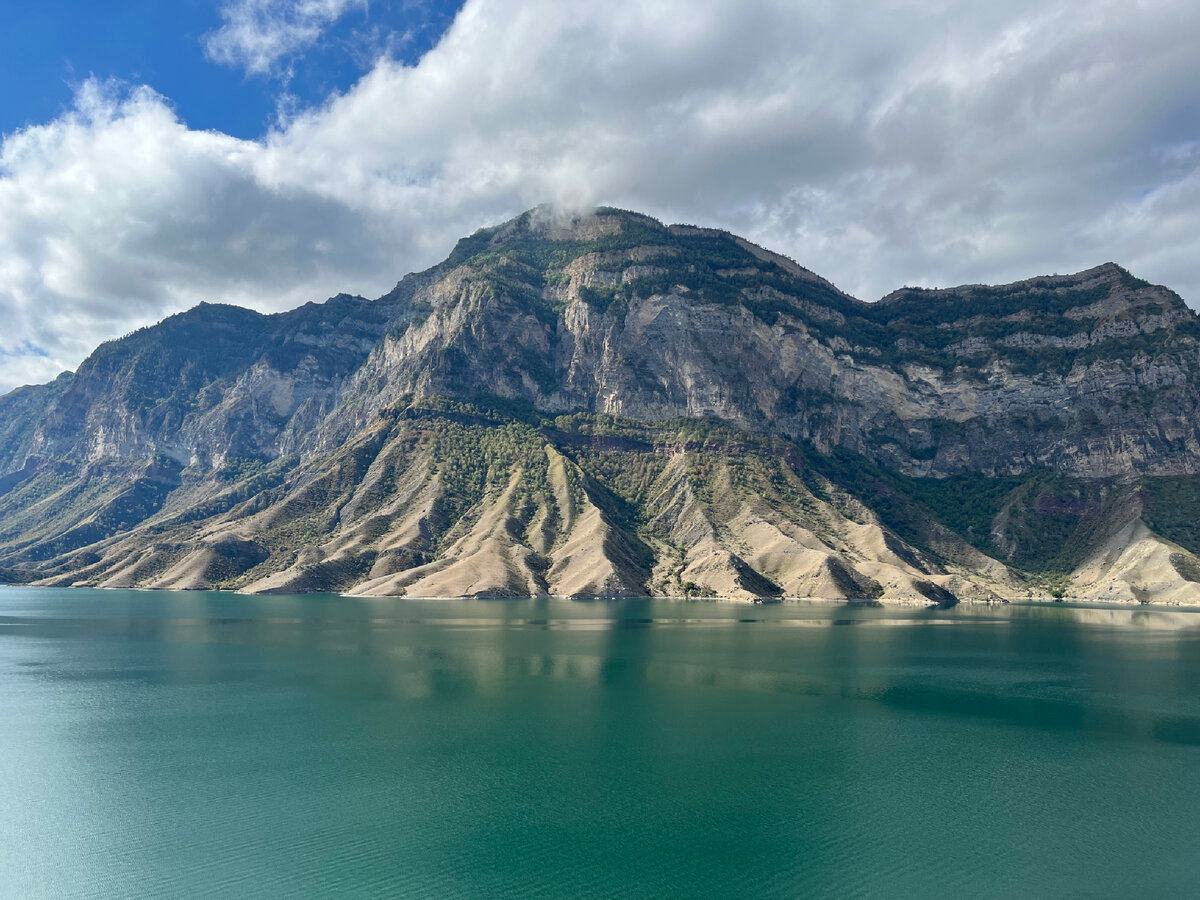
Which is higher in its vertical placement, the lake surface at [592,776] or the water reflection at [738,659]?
the lake surface at [592,776]

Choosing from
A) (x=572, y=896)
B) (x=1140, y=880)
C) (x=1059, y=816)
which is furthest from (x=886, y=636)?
(x=572, y=896)

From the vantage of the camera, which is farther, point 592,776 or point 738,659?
point 738,659

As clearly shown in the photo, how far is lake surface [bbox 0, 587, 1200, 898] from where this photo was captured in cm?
4950

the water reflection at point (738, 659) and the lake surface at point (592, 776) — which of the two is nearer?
the lake surface at point (592, 776)

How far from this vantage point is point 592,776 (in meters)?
67.7

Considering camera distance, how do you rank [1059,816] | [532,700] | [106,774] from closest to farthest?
[1059,816] < [106,774] < [532,700]

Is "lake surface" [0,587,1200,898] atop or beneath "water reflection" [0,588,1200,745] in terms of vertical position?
atop

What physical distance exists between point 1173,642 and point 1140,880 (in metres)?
142

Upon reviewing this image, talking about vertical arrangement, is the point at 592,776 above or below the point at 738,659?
above

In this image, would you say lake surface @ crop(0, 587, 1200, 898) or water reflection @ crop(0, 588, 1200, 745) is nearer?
lake surface @ crop(0, 587, 1200, 898)

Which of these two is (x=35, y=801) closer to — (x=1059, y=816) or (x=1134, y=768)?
(x=1059, y=816)

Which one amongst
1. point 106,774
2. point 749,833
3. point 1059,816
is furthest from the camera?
point 106,774

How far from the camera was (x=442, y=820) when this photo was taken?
188 feet

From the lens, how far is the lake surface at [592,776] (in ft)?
162
